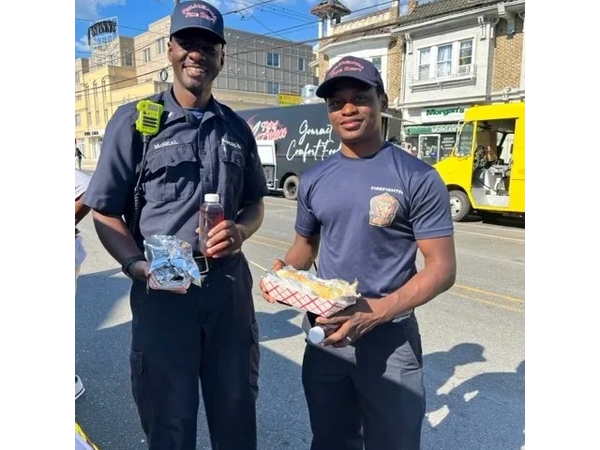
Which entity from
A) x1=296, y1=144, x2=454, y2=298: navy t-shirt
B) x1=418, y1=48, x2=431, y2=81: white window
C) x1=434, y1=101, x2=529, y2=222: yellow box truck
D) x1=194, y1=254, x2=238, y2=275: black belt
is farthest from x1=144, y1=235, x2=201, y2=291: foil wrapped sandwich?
x1=418, y1=48, x2=431, y2=81: white window

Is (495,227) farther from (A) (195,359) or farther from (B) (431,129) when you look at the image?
(A) (195,359)

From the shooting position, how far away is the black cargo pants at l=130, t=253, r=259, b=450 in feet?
6.12

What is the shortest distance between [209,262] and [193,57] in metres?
0.90

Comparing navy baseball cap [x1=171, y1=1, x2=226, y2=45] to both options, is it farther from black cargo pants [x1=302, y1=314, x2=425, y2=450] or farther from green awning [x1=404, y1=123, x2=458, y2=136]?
green awning [x1=404, y1=123, x2=458, y2=136]

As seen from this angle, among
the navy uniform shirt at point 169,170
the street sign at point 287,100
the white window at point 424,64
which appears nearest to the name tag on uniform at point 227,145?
the navy uniform shirt at point 169,170

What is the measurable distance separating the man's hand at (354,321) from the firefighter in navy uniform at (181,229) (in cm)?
56

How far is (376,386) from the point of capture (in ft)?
5.86

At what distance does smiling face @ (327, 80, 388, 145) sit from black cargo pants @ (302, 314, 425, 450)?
80cm

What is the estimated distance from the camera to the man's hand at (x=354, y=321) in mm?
1569

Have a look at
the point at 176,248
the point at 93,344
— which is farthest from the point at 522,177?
the point at 176,248

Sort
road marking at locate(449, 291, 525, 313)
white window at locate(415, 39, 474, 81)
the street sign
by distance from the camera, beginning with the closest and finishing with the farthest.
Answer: road marking at locate(449, 291, 525, 313)
white window at locate(415, 39, 474, 81)
the street sign

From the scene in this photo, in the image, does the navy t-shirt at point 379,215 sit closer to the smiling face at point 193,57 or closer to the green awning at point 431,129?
the smiling face at point 193,57

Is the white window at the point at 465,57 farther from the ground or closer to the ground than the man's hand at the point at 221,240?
farther from the ground
